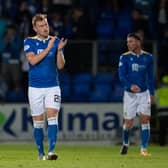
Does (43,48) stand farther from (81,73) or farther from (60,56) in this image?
(81,73)

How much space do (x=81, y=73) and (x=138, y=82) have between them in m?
5.58

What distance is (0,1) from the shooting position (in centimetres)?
2247

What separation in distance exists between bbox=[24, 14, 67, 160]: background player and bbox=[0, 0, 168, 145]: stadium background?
279 inches

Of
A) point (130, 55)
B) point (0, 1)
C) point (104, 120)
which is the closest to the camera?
point (130, 55)

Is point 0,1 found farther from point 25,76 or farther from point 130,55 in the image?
point 130,55

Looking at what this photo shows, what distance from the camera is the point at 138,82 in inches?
604

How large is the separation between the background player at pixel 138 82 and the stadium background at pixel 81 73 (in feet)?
14.4

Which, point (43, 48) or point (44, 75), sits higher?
point (43, 48)

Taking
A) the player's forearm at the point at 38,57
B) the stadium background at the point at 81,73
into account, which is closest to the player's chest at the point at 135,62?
the player's forearm at the point at 38,57

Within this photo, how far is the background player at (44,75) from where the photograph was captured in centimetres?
1287

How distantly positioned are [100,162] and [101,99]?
299 inches

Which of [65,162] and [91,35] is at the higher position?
[91,35]

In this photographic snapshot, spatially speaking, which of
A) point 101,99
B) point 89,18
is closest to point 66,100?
point 101,99

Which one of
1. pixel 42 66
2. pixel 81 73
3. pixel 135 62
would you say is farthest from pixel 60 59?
pixel 81 73
